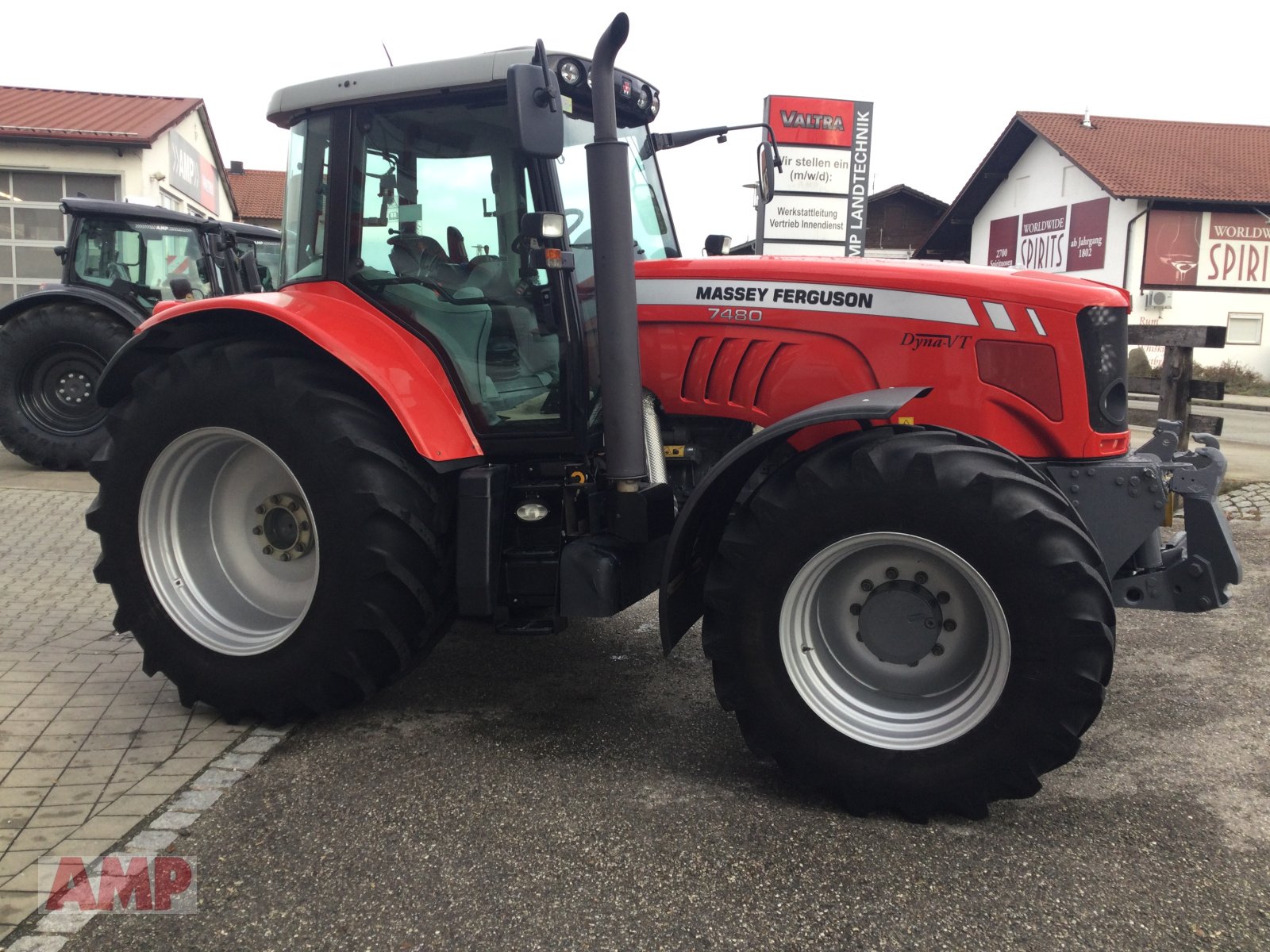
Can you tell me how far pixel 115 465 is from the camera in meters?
3.80

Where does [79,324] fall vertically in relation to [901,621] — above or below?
above

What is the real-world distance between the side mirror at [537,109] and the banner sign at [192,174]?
840 inches

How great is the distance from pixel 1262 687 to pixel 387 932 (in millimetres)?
3634

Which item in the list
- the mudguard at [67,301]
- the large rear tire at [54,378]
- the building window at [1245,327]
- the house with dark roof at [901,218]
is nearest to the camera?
the large rear tire at [54,378]

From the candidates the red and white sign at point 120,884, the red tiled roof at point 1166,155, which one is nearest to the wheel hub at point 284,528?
the red and white sign at point 120,884

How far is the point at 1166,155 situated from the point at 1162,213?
10.9 feet

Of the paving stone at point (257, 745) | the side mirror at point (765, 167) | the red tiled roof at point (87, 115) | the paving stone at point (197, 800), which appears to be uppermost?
the red tiled roof at point (87, 115)

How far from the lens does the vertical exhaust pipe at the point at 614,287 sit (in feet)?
10.6

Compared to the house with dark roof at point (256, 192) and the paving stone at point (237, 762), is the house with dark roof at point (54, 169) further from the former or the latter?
the paving stone at point (237, 762)

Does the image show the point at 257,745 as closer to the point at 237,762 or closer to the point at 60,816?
the point at 237,762

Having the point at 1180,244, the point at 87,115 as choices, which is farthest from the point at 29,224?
the point at 1180,244

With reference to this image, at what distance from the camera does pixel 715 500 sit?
129 inches

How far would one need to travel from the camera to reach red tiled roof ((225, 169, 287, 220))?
127ft

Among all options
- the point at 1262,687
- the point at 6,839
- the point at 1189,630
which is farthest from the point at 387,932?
the point at 1189,630
